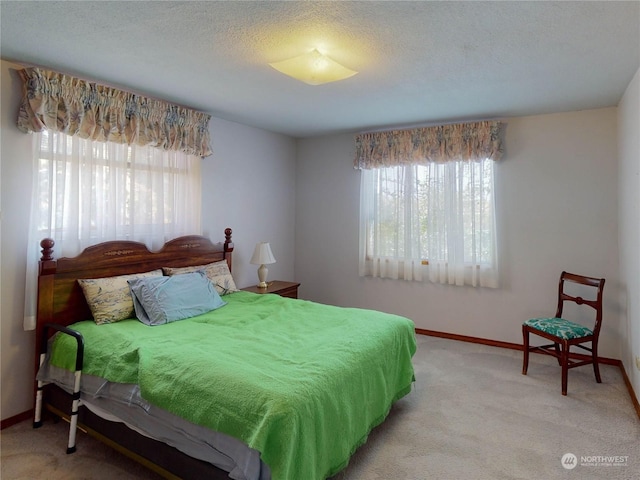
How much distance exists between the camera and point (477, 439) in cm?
234

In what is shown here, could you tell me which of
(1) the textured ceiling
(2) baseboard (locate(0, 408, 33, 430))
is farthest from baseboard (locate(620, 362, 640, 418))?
(2) baseboard (locate(0, 408, 33, 430))

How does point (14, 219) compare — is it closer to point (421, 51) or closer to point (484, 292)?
point (421, 51)

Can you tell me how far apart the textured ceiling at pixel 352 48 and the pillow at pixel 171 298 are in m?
1.58

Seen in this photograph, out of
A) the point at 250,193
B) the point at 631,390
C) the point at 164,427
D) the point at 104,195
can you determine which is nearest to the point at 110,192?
the point at 104,195

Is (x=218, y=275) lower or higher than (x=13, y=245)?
lower

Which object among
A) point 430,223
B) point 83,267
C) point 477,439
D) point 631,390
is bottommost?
point 477,439

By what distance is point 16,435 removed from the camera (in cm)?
238

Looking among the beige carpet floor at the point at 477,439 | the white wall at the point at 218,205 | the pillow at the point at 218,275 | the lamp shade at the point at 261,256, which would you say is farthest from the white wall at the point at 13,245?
the lamp shade at the point at 261,256

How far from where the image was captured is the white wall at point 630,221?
266 centimetres

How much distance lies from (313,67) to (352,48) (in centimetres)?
27

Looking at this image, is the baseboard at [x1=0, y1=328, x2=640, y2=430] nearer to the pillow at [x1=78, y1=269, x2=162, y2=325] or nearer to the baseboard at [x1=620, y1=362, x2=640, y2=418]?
the baseboard at [x1=620, y1=362, x2=640, y2=418]

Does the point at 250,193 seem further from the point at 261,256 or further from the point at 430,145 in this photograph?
the point at 430,145

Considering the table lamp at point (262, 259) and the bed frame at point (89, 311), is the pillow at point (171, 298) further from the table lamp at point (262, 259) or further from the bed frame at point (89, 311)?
the table lamp at point (262, 259)

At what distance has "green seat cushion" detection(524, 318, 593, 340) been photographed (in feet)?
9.66
